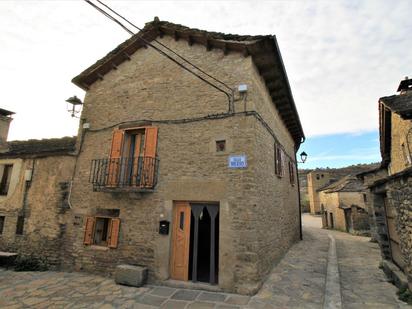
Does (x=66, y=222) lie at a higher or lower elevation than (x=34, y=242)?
higher

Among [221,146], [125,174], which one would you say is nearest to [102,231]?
[125,174]

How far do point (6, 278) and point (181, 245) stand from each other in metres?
5.27

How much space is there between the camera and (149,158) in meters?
6.96

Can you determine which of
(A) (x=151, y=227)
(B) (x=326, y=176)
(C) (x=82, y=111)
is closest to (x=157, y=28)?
(C) (x=82, y=111)

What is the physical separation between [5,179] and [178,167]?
318 inches

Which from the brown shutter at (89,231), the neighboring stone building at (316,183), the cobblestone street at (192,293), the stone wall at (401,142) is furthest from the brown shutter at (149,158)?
A: the neighboring stone building at (316,183)

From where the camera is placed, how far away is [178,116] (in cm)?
720

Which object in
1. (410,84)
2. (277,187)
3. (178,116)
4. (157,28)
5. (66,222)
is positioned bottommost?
(66,222)

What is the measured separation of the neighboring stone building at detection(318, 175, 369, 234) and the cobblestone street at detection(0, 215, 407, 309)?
37.7 ft

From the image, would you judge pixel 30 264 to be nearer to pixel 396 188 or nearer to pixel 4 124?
pixel 4 124

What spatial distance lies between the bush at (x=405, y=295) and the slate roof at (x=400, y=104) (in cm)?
450

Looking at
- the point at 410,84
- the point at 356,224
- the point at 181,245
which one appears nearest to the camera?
the point at 181,245

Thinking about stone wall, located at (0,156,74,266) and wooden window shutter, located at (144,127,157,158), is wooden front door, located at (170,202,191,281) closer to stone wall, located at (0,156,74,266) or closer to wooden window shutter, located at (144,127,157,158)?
wooden window shutter, located at (144,127,157,158)

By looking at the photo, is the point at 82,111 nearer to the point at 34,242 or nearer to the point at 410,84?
the point at 34,242
